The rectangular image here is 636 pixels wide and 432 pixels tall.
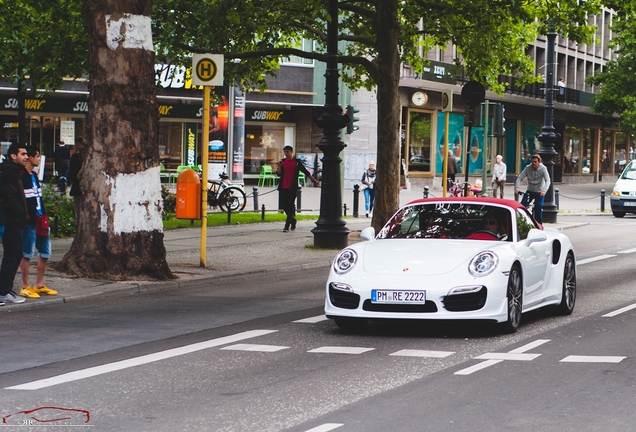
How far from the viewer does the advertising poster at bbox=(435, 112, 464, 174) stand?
54500 mm

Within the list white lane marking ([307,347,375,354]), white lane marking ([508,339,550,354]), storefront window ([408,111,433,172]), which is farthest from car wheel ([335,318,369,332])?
storefront window ([408,111,433,172])

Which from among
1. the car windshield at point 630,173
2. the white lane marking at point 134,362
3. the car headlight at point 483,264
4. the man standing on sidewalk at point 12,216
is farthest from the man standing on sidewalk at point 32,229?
the car windshield at point 630,173

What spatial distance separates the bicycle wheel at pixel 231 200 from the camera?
3088cm

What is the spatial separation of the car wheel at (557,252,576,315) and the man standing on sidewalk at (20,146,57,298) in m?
5.75

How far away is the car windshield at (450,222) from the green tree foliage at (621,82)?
153 feet

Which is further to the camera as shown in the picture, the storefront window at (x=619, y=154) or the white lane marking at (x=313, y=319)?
the storefront window at (x=619, y=154)

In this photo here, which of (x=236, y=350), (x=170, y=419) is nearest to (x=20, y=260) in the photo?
(x=236, y=350)

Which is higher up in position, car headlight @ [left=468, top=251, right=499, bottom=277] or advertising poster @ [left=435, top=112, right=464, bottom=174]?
advertising poster @ [left=435, top=112, right=464, bottom=174]

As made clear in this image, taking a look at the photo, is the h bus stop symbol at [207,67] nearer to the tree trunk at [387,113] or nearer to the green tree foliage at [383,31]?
the green tree foliage at [383,31]

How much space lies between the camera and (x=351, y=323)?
11242 millimetres

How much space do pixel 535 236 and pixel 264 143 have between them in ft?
133

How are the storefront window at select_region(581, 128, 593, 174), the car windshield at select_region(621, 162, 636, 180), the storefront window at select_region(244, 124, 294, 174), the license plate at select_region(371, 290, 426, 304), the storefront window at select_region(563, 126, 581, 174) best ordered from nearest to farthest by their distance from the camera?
1. the license plate at select_region(371, 290, 426, 304)
2. the car windshield at select_region(621, 162, 636, 180)
3. the storefront window at select_region(244, 124, 294, 174)
4. the storefront window at select_region(563, 126, 581, 174)
5. the storefront window at select_region(581, 128, 593, 174)

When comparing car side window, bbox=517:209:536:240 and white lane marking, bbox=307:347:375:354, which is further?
car side window, bbox=517:209:536:240

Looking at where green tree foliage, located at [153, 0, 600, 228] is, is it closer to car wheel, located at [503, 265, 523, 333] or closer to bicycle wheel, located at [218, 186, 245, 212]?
bicycle wheel, located at [218, 186, 245, 212]
